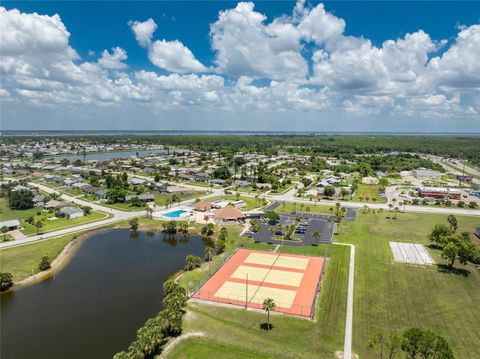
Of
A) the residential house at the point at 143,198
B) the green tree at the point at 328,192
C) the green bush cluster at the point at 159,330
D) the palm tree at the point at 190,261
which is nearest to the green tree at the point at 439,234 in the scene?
the green tree at the point at 328,192

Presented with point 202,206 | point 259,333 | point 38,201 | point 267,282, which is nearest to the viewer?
point 259,333

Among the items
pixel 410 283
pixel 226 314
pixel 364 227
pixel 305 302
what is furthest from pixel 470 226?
pixel 226 314

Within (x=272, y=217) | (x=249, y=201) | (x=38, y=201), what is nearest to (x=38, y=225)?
(x=38, y=201)

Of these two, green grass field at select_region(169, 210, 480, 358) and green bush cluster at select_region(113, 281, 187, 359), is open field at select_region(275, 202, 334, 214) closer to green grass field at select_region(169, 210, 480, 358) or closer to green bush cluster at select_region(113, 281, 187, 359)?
green grass field at select_region(169, 210, 480, 358)

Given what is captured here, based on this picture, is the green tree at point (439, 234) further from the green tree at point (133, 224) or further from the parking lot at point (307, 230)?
the green tree at point (133, 224)

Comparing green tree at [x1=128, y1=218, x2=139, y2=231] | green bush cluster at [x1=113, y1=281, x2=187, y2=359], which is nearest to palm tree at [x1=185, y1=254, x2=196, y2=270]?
green bush cluster at [x1=113, y1=281, x2=187, y2=359]

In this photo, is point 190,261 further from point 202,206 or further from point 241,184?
point 241,184
